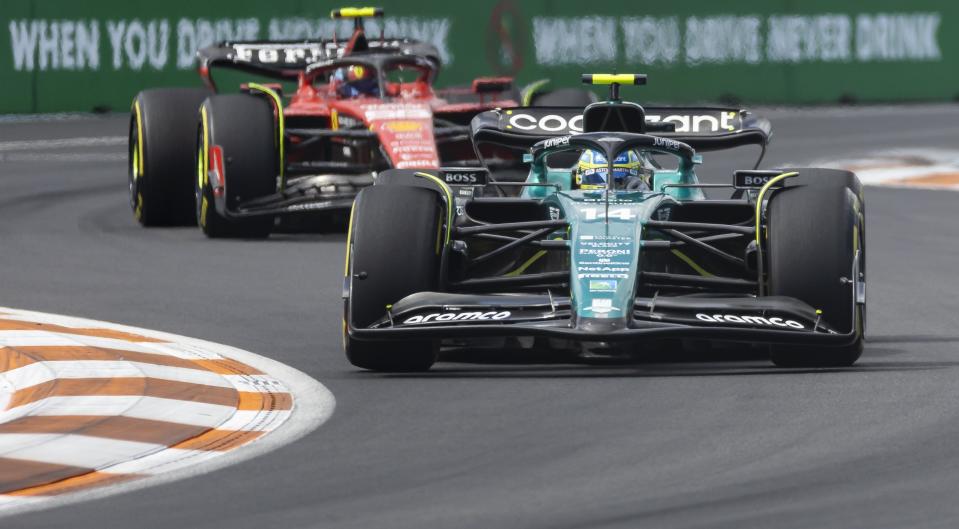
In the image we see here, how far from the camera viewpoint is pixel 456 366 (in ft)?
29.9

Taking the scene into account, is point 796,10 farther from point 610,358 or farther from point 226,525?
point 226,525

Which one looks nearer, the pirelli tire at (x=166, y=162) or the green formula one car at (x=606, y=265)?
the green formula one car at (x=606, y=265)

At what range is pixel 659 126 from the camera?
11227 mm

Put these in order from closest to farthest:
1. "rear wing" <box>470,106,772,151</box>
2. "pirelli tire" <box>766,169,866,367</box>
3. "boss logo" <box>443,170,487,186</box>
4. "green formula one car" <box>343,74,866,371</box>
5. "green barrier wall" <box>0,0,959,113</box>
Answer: "green formula one car" <box>343,74,866,371</box>
"pirelli tire" <box>766,169,866,367</box>
"boss logo" <box>443,170,487,186</box>
"rear wing" <box>470,106,772,151</box>
"green barrier wall" <box>0,0,959,113</box>

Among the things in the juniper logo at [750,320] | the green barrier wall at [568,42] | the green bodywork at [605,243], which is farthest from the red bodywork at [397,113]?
the green barrier wall at [568,42]

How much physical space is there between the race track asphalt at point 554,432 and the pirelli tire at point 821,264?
0.12 m

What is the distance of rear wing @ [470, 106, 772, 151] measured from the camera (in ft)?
35.3

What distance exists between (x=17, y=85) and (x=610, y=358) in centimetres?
1773

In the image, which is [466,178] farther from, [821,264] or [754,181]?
[821,264]

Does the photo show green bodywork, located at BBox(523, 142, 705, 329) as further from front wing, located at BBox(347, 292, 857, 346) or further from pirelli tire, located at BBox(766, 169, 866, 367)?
pirelli tire, located at BBox(766, 169, 866, 367)

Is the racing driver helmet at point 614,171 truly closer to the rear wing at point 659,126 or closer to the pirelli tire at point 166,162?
the rear wing at point 659,126

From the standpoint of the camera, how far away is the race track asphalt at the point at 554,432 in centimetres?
611

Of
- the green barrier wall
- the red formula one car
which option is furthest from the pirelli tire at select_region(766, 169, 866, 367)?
the green barrier wall

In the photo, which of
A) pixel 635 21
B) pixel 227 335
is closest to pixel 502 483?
pixel 227 335
